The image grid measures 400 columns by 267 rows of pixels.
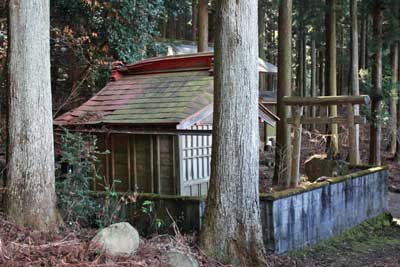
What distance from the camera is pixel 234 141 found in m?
5.93

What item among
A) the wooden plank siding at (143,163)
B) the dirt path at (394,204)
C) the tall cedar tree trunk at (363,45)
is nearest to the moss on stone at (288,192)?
the wooden plank siding at (143,163)

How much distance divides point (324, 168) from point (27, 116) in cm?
873

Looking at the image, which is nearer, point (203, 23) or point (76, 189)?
point (76, 189)

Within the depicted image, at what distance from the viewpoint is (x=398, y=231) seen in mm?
11000

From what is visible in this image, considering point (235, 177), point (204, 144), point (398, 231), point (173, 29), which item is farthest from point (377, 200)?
point (173, 29)

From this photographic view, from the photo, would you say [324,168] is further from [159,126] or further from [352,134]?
[159,126]

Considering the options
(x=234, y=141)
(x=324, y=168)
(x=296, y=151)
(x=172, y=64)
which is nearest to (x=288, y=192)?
(x=234, y=141)

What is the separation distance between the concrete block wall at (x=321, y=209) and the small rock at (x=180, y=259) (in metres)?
2.09

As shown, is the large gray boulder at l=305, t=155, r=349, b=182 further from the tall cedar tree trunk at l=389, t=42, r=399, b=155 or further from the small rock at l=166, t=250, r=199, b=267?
the tall cedar tree trunk at l=389, t=42, r=399, b=155

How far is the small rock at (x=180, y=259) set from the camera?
5.67 metres

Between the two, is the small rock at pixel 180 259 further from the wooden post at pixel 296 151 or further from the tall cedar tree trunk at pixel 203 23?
the tall cedar tree trunk at pixel 203 23

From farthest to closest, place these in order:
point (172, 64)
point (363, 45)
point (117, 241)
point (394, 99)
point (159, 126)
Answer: point (363, 45)
point (394, 99)
point (172, 64)
point (159, 126)
point (117, 241)

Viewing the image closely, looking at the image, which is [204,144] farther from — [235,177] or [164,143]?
[235,177]

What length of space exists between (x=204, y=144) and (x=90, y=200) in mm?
4659
